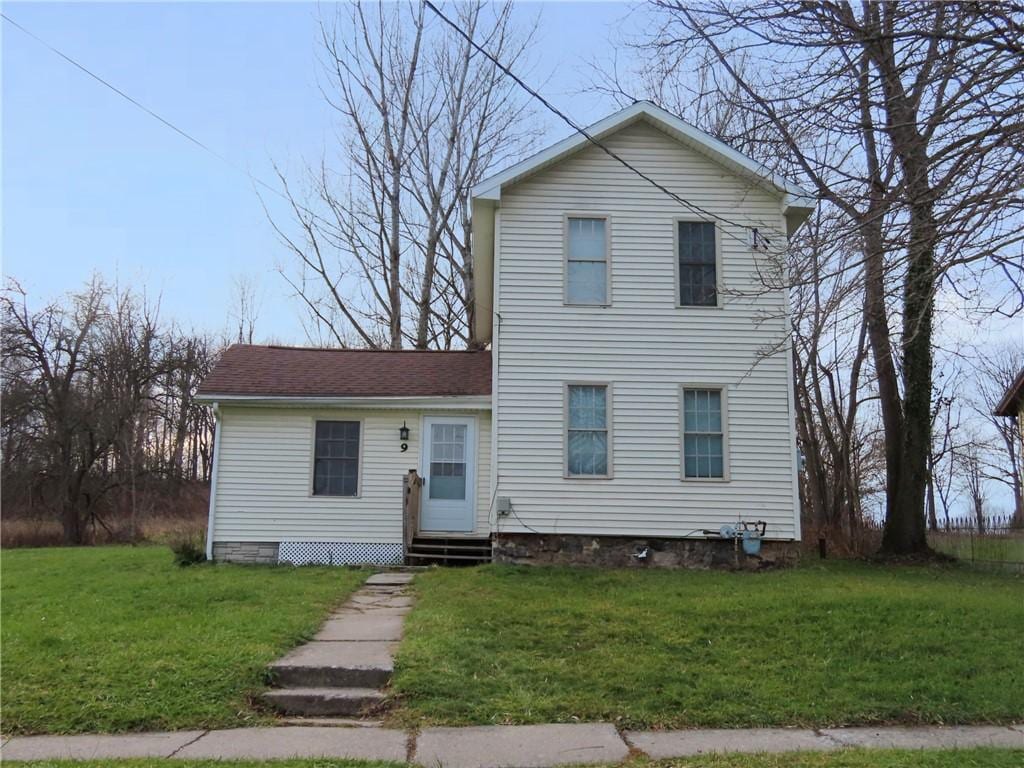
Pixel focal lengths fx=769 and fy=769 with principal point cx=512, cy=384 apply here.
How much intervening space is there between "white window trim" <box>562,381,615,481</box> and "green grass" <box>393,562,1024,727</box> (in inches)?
107

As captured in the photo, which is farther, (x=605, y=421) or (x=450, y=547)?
(x=450, y=547)

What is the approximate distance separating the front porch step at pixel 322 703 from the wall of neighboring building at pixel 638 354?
641 centimetres

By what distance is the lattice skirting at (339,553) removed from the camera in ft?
41.6

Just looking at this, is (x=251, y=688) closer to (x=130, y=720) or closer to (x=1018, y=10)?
(x=130, y=720)

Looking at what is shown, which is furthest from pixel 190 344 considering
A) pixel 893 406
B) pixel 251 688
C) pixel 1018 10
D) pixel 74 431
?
pixel 1018 10

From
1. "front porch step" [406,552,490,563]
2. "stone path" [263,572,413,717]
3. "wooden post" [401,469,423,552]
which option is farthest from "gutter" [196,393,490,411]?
"stone path" [263,572,413,717]

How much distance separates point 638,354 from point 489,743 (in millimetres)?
8243

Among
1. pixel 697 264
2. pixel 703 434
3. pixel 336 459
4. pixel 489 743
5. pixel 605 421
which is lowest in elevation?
pixel 489 743

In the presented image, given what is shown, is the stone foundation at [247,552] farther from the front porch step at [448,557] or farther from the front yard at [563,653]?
the front yard at [563,653]

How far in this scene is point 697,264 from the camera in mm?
12562

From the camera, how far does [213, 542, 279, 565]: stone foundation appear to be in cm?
1262

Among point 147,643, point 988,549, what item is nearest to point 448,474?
point 147,643

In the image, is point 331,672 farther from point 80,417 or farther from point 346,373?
point 80,417

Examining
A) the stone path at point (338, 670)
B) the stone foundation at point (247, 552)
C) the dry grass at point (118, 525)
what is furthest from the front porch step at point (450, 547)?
the dry grass at point (118, 525)
